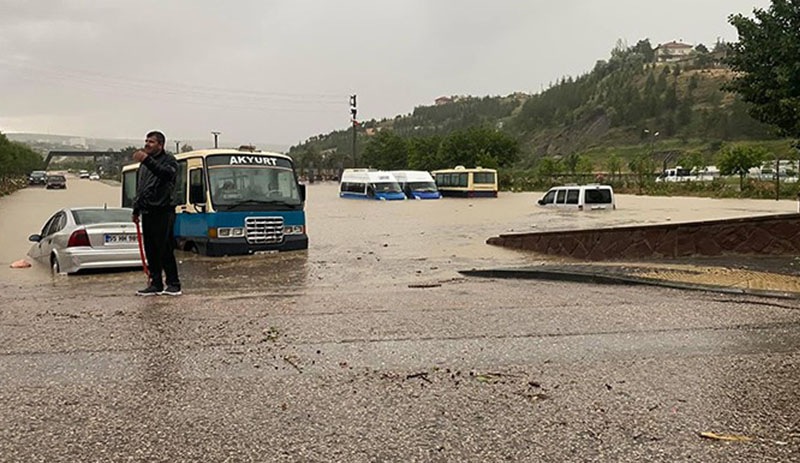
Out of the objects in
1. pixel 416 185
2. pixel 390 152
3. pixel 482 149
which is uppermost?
pixel 390 152

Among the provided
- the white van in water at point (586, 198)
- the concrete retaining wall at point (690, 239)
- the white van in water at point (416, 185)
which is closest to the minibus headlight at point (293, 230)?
the concrete retaining wall at point (690, 239)

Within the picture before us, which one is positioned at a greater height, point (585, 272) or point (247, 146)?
point (247, 146)

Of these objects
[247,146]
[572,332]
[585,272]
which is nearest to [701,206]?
[247,146]

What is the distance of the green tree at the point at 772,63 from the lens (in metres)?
12.0

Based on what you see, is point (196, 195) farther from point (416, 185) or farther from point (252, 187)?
point (416, 185)

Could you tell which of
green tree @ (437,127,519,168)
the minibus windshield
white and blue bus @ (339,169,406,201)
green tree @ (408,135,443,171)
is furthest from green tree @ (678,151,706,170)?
the minibus windshield

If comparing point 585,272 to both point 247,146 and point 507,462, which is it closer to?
point 507,462

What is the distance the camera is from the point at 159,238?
8914 mm

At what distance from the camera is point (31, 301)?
951 centimetres

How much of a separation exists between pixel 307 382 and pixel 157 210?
4.46 meters

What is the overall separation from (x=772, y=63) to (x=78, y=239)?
12.3m

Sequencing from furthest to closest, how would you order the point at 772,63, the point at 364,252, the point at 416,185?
the point at 416,185 < the point at 364,252 < the point at 772,63

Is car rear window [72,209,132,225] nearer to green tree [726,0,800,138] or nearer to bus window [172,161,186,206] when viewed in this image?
bus window [172,161,186,206]

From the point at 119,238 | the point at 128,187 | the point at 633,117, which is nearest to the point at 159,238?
the point at 119,238
